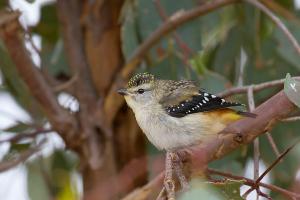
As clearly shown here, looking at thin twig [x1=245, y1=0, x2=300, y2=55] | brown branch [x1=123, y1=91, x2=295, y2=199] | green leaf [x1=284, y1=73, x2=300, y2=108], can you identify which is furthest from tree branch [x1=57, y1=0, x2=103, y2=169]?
green leaf [x1=284, y1=73, x2=300, y2=108]

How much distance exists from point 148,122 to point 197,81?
0.39 m

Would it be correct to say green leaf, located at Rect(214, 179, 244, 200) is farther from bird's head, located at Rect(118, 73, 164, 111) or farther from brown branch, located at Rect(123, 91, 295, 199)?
bird's head, located at Rect(118, 73, 164, 111)

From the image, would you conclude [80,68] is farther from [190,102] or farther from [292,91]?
[292,91]

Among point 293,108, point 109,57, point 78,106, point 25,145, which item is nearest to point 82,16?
point 109,57

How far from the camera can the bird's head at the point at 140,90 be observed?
2.88 m

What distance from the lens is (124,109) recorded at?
320 cm

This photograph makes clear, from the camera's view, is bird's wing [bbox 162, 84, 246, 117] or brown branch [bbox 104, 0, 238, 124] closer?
bird's wing [bbox 162, 84, 246, 117]

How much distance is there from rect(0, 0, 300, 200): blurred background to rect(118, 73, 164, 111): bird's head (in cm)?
8

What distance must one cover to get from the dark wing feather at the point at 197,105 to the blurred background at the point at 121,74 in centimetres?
25

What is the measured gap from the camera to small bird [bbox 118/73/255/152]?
255 centimetres

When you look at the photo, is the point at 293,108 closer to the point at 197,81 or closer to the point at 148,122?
the point at 148,122

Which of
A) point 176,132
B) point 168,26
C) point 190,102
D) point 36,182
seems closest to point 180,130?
point 176,132

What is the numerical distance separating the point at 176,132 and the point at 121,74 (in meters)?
0.56

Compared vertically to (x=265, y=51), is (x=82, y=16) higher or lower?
higher
